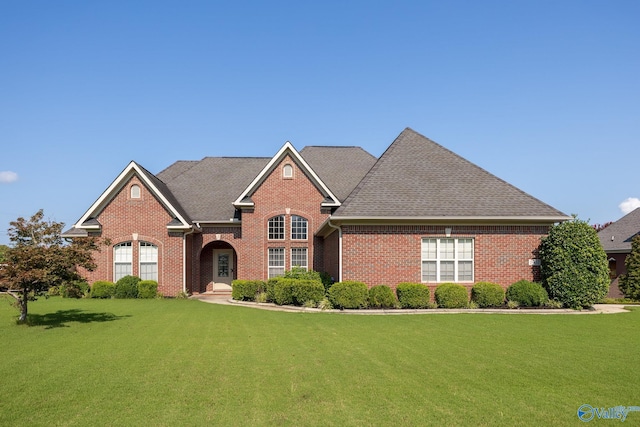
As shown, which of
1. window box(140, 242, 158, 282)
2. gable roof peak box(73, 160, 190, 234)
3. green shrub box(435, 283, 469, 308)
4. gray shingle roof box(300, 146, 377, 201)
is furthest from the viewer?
gray shingle roof box(300, 146, 377, 201)

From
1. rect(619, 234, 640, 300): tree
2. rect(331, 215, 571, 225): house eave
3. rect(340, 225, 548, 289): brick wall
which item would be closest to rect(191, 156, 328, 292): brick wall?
rect(340, 225, 548, 289): brick wall

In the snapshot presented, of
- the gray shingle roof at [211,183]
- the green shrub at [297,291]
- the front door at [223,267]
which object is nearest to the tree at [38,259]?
the green shrub at [297,291]

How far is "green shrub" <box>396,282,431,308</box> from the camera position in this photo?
17625mm

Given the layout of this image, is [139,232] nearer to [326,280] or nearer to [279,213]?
[279,213]

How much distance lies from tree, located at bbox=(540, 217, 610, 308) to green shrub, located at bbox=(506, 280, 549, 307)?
548 millimetres

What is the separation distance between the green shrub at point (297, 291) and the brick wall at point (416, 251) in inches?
51.1

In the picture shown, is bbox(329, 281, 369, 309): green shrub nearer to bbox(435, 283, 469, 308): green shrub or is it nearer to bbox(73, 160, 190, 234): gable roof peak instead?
bbox(435, 283, 469, 308): green shrub

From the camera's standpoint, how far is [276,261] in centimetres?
2608

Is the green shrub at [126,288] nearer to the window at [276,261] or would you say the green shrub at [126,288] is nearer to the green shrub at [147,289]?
the green shrub at [147,289]

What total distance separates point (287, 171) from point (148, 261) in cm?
866

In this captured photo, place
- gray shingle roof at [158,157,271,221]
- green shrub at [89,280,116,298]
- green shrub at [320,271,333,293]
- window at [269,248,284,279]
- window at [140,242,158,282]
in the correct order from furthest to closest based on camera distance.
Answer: gray shingle roof at [158,157,271,221], window at [269,248,284,279], window at [140,242,158,282], green shrub at [89,280,116,298], green shrub at [320,271,333,293]

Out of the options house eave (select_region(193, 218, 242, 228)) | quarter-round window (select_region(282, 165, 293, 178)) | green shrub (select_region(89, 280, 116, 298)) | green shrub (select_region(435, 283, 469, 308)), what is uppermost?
quarter-round window (select_region(282, 165, 293, 178))

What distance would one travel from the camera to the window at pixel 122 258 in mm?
25328

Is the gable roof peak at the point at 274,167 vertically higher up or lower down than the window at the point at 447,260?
higher up
